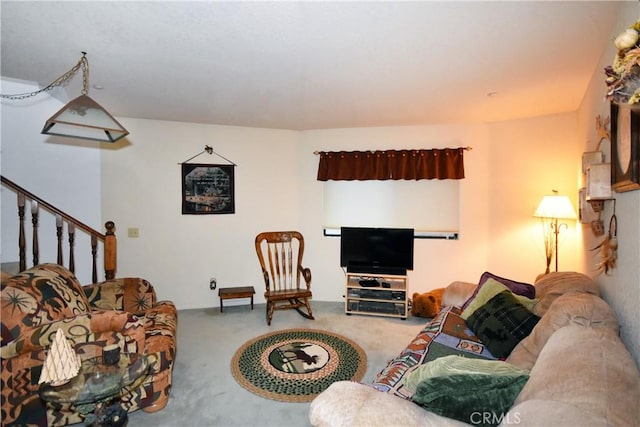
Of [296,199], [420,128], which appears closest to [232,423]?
[296,199]

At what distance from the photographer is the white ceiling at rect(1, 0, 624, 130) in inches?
67.2

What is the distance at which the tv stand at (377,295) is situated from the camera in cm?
367

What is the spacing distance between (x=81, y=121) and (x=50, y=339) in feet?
4.55

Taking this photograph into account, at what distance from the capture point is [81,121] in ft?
6.69

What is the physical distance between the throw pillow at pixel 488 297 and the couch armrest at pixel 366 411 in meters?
1.46

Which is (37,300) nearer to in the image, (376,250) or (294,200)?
(294,200)

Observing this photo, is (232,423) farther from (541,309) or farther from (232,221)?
(232,221)

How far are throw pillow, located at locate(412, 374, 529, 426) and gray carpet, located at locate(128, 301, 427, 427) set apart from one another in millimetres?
1181

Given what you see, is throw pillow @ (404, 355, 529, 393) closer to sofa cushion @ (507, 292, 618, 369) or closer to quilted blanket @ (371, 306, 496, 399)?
quilted blanket @ (371, 306, 496, 399)

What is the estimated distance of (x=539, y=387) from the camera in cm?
107

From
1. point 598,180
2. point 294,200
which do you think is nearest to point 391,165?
point 294,200

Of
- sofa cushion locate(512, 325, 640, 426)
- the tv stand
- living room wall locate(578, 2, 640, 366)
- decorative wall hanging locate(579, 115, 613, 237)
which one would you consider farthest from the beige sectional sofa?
the tv stand

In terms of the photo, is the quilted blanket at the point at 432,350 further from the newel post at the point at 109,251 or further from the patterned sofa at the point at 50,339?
the newel post at the point at 109,251

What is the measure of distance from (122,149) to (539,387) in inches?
177
